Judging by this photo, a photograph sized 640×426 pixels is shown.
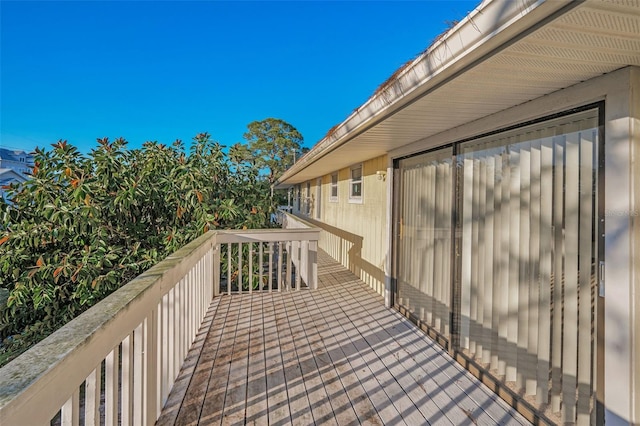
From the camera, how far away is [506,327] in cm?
230

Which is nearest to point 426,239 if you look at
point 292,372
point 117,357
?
point 292,372

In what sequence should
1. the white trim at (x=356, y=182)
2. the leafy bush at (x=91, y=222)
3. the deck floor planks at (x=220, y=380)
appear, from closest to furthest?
the deck floor planks at (x=220, y=380)
the leafy bush at (x=91, y=222)
the white trim at (x=356, y=182)

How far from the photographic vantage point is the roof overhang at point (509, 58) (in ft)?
3.63

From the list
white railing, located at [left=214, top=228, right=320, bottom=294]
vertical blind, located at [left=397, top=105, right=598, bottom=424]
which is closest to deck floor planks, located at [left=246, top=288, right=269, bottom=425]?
white railing, located at [left=214, top=228, right=320, bottom=294]

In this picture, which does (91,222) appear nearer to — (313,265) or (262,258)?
(262,258)

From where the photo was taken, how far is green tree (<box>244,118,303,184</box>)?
99.9 feet

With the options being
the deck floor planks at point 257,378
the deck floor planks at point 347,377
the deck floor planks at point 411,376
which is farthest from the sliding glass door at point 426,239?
the deck floor planks at point 257,378

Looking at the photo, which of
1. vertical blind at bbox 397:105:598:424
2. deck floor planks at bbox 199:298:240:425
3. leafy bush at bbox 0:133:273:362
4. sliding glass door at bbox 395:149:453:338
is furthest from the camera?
leafy bush at bbox 0:133:273:362

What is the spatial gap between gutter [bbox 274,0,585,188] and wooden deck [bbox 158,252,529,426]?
6.67 ft

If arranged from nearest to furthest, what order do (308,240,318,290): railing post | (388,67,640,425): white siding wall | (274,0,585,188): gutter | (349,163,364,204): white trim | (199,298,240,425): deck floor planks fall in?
1. (274,0,585,188): gutter
2. (388,67,640,425): white siding wall
3. (199,298,240,425): deck floor planks
4. (308,240,318,290): railing post
5. (349,163,364,204): white trim

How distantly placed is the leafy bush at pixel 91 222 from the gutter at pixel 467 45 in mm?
3970

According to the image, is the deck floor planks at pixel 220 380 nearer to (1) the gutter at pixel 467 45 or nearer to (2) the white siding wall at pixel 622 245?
(2) the white siding wall at pixel 622 245

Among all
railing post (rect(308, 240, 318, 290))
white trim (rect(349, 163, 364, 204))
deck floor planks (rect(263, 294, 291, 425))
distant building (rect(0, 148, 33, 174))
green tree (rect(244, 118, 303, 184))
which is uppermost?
green tree (rect(244, 118, 303, 184))

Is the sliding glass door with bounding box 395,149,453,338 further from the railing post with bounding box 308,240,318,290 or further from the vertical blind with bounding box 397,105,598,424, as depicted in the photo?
the railing post with bounding box 308,240,318,290
